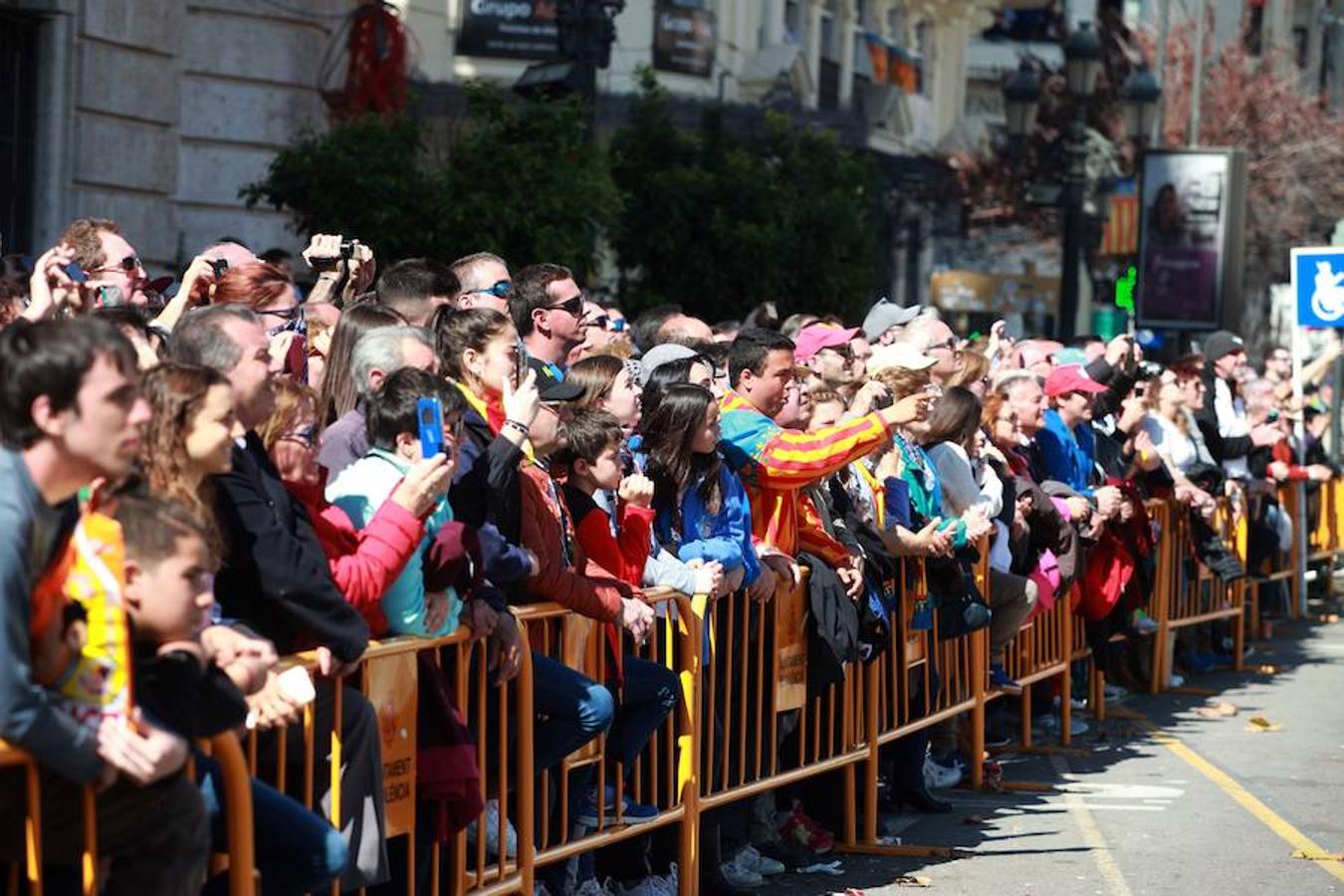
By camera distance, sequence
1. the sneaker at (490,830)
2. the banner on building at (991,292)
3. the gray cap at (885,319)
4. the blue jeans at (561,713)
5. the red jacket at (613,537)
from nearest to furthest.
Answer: the sneaker at (490,830) → the blue jeans at (561,713) → the red jacket at (613,537) → the gray cap at (885,319) → the banner on building at (991,292)

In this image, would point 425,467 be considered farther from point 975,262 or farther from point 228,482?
point 975,262

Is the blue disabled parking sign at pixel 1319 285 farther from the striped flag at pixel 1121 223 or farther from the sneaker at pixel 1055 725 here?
the striped flag at pixel 1121 223

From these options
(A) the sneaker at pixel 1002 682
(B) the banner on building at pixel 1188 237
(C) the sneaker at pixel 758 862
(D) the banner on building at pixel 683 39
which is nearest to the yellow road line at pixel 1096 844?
(A) the sneaker at pixel 1002 682

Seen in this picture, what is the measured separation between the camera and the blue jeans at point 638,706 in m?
8.07

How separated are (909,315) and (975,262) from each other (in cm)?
4180

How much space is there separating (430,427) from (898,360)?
4.61m

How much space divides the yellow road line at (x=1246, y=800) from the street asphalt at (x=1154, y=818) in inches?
0.5

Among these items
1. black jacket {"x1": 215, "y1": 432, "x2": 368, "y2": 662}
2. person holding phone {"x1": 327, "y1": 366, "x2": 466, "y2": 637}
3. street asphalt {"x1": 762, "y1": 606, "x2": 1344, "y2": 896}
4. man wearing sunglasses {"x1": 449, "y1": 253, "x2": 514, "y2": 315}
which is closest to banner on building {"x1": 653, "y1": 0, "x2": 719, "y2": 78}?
street asphalt {"x1": 762, "y1": 606, "x2": 1344, "y2": 896}

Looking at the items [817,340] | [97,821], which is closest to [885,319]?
[817,340]

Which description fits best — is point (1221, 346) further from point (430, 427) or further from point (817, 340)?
point (430, 427)

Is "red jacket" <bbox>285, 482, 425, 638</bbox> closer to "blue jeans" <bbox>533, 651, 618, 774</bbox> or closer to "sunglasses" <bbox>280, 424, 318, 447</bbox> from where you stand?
"sunglasses" <bbox>280, 424, 318, 447</bbox>

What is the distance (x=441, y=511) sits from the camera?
696cm

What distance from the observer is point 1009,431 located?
12805 millimetres

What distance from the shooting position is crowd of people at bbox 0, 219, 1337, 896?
4.88 metres
